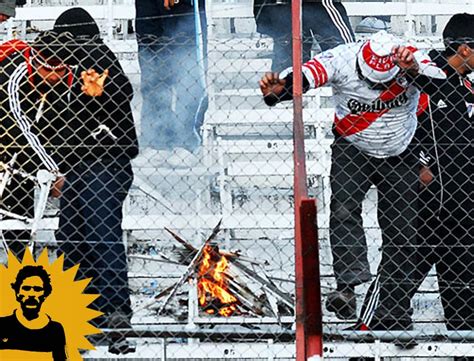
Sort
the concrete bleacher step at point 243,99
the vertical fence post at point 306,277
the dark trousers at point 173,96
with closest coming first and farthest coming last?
the vertical fence post at point 306,277 → the dark trousers at point 173,96 → the concrete bleacher step at point 243,99

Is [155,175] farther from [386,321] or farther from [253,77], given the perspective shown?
[386,321]

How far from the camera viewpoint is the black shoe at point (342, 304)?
19.1 feet

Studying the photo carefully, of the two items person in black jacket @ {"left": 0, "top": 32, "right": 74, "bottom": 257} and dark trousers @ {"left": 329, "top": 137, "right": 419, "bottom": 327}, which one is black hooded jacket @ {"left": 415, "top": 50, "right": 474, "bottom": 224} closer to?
dark trousers @ {"left": 329, "top": 137, "right": 419, "bottom": 327}

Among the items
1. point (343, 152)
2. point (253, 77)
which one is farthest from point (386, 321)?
point (253, 77)

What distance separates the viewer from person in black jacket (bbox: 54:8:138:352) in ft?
19.1

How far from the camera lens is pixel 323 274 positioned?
249 inches

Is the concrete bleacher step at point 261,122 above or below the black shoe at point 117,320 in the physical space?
above

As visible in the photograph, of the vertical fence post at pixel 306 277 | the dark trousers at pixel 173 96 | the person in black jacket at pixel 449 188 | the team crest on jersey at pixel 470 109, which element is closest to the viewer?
the vertical fence post at pixel 306 277

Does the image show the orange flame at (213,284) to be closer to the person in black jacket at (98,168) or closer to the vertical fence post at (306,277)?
the person in black jacket at (98,168)

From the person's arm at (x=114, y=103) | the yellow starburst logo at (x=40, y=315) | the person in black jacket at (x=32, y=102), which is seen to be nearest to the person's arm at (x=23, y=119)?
the person in black jacket at (x=32, y=102)

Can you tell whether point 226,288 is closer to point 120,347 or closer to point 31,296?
point 120,347

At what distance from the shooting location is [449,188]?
237 inches

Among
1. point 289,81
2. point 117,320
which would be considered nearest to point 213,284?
point 117,320

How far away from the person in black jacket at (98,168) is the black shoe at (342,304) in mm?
1058
